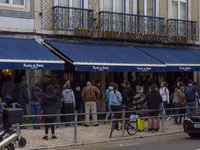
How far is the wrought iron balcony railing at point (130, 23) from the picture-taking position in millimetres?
19509

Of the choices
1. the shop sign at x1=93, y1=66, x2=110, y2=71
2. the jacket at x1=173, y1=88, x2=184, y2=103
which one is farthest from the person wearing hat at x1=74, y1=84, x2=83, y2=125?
the jacket at x1=173, y1=88, x2=184, y2=103

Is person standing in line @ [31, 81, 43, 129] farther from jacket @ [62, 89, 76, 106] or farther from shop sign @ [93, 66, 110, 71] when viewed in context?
shop sign @ [93, 66, 110, 71]

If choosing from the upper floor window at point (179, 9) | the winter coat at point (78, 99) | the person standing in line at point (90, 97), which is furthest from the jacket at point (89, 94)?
the upper floor window at point (179, 9)

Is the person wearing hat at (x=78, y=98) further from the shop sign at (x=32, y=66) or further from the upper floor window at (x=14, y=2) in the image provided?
the upper floor window at (x=14, y=2)

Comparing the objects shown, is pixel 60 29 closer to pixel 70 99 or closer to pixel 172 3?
pixel 70 99

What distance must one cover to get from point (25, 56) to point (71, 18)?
3.77 m

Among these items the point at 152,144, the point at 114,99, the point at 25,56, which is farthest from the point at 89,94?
the point at 152,144

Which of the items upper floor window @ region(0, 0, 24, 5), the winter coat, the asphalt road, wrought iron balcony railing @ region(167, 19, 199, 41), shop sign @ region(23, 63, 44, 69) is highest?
upper floor window @ region(0, 0, 24, 5)

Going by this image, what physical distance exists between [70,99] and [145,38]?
6.89 metres

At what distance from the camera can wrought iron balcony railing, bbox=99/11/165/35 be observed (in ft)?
64.0

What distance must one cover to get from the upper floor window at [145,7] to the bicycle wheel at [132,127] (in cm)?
881

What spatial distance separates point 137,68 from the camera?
18062 mm

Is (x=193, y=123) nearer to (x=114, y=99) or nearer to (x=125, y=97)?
(x=114, y=99)

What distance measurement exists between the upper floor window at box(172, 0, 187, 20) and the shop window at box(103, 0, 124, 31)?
3.58 m
